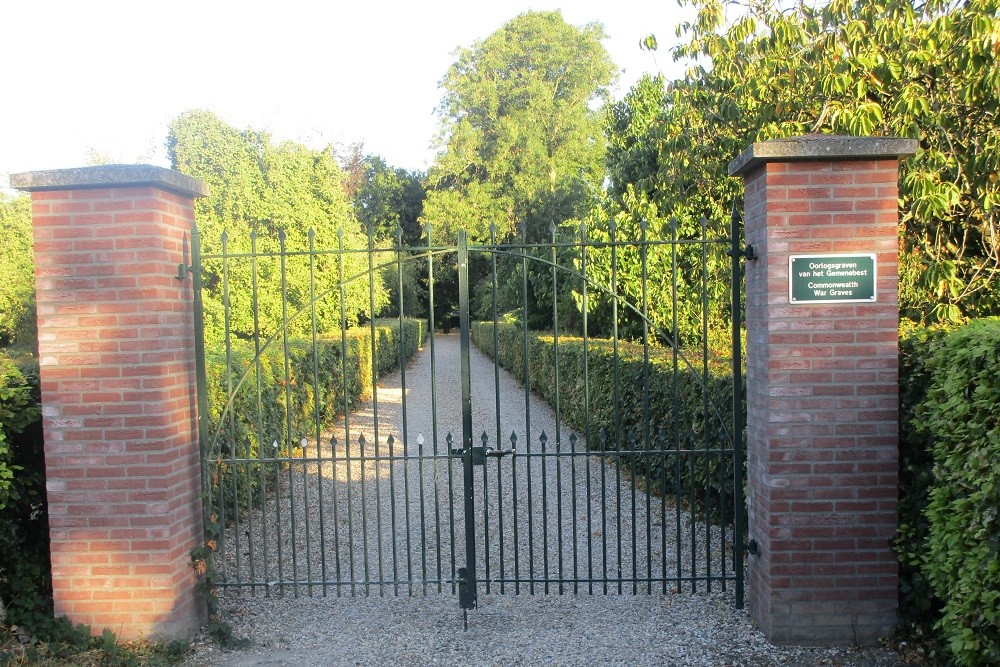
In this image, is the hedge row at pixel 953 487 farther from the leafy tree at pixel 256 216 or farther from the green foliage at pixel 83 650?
the leafy tree at pixel 256 216

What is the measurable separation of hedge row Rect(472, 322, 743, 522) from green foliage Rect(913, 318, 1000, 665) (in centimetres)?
118

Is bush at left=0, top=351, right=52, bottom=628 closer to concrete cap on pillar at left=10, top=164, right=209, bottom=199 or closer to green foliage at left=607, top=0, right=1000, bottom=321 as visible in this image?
concrete cap on pillar at left=10, top=164, right=209, bottom=199

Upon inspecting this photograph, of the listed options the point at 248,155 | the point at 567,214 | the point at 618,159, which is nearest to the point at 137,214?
the point at 618,159

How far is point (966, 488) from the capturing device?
321cm

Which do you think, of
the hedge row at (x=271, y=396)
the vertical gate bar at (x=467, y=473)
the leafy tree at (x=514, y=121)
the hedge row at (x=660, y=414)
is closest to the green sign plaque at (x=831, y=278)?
the hedge row at (x=660, y=414)

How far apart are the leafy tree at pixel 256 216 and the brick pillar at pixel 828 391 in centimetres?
1327

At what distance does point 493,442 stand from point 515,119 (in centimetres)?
2302

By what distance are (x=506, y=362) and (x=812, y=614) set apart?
1913 centimetres

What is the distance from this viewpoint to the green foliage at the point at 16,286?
17984mm

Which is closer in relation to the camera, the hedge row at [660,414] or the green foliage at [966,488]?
the green foliage at [966,488]

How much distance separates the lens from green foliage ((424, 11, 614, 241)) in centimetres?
3142

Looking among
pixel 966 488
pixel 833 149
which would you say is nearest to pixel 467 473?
pixel 966 488

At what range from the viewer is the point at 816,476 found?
156 inches

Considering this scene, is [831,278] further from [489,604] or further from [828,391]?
[489,604]
